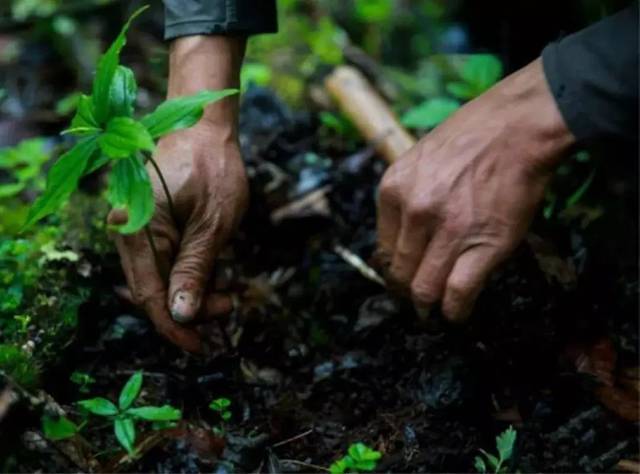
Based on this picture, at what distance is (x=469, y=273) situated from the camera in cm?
159

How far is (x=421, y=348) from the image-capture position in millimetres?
1827

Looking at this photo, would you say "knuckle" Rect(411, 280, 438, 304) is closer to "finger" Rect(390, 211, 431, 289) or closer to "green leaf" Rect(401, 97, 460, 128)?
"finger" Rect(390, 211, 431, 289)

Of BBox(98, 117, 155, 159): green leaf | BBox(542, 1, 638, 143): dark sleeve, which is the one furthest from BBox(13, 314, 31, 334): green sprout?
BBox(542, 1, 638, 143): dark sleeve

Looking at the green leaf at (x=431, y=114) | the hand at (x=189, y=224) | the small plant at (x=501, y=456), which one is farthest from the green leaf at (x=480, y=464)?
the green leaf at (x=431, y=114)

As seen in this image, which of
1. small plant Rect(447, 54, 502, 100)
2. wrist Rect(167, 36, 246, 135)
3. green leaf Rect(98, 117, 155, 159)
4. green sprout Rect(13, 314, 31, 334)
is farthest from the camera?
small plant Rect(447, 54, 502, 100)

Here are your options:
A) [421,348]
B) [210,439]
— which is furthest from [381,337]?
[210,439]

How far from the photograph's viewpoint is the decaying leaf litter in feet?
5.00

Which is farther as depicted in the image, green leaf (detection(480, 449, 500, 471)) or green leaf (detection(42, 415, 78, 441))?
green leaf (detection(480, 449, 500, 471))

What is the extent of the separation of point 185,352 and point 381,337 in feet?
1.40

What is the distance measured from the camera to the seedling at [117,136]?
4.09ft

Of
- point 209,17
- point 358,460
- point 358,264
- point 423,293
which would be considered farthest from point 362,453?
point 209,17

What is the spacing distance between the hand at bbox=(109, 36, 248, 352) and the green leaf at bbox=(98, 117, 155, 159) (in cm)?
33

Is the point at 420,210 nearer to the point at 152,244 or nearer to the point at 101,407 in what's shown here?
the point at 152,244

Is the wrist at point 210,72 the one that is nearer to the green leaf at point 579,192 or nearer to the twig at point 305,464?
the twig at point 305,464
